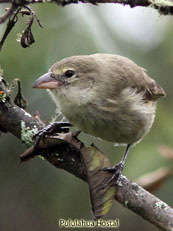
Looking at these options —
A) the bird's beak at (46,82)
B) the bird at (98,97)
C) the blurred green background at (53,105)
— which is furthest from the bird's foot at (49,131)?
the blurred green background at (53,105)

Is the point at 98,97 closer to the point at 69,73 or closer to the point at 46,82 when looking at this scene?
the point at 69,73

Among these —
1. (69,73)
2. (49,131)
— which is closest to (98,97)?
(69,73)

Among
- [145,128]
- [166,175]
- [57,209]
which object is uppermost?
[145,128]

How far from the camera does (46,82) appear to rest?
3658mm

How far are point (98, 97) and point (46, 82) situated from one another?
471 mm

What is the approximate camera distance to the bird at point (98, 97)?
12.0 feet

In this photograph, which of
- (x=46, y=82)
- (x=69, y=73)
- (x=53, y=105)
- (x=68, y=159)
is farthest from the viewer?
(x=53, y=105)

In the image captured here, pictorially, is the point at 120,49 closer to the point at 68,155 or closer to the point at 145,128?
the point at 145,128

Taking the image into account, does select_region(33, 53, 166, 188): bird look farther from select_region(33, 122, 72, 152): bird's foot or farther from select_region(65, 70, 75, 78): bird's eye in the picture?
select_region(33, 122, 72, 152): bird's foot

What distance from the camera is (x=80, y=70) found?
3.84 meters

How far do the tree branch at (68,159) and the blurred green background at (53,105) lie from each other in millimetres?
1822

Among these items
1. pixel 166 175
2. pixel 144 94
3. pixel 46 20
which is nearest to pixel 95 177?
pixel 166 175

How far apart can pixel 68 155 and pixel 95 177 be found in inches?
12.1

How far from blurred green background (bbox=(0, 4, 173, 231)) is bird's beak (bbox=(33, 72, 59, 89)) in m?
1.49
